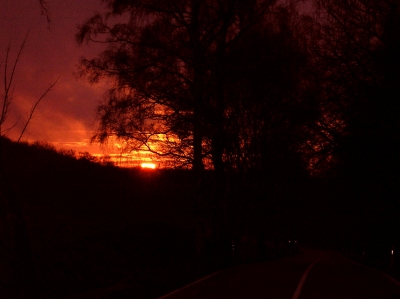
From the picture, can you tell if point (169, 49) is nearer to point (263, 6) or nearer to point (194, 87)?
point (194, 87)

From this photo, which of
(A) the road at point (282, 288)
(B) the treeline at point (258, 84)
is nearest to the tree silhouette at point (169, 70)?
(B) the treeline at point (258, 84)

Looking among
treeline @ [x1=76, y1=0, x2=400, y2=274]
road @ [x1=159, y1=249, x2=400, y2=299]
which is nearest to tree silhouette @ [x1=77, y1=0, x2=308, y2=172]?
treeline @ [x1=76, y1=0, x2=400, y2=274]

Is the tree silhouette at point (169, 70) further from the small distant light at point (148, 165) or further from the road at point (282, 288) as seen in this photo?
the road at point (282, 288)

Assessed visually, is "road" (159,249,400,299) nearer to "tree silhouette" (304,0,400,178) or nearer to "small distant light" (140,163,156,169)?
"tree silhouette" (304,0,400,178)

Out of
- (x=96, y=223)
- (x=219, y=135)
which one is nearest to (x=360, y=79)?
(x=219, y=135)

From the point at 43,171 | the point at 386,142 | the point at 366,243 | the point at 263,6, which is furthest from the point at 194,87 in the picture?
the point at 366,243

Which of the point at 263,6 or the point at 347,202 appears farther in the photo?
the point at 347,202

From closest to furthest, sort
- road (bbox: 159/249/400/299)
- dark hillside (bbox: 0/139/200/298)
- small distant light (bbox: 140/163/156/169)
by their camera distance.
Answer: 1. road (bbox: 159/249/400/299)
2. dark hillside (bbox: 0/139/200/298)
3. small distant light (bbox: 140/163/156/169)

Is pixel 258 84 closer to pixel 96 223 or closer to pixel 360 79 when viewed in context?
pixel 360 79

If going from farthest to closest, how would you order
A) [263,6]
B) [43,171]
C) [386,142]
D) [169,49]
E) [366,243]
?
[366,243], [43,171], [263,6], [169,49], [386,142]

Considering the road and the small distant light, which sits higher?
the small distant light

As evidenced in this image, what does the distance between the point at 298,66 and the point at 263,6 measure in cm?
283

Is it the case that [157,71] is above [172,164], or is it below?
above

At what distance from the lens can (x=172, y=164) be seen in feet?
80.8
